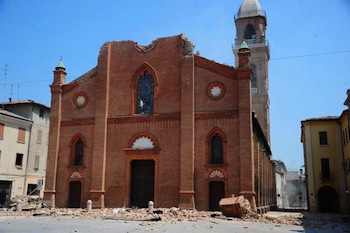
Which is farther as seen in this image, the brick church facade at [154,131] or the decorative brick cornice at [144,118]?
the decorative brick cornice at [144,118]

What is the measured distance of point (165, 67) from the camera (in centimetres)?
2620

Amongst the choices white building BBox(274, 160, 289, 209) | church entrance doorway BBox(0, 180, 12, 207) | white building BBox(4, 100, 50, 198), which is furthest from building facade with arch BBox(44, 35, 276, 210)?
white building BBox(274, 160, 289, 209)

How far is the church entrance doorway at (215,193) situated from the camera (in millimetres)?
23344

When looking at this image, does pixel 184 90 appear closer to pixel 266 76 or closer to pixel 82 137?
pixel 82 137

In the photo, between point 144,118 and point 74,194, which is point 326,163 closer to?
point 144,118

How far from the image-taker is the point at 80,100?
1104 inches

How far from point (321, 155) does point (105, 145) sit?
66.0 ft

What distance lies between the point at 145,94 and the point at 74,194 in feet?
29.5

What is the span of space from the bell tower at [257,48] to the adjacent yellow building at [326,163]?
551 inches

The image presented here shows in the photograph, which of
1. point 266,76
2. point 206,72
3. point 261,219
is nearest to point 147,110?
point 206,72

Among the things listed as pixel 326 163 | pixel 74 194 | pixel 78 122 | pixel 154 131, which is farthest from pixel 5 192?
pixel 326 163

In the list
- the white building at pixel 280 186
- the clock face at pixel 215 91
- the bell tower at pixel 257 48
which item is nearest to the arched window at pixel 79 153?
the clock face at pixel 215 91

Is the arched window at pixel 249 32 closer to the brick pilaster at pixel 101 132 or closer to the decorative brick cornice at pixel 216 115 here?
the brick pilaster at pixel 101 132

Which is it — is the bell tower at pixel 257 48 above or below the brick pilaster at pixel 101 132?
above
